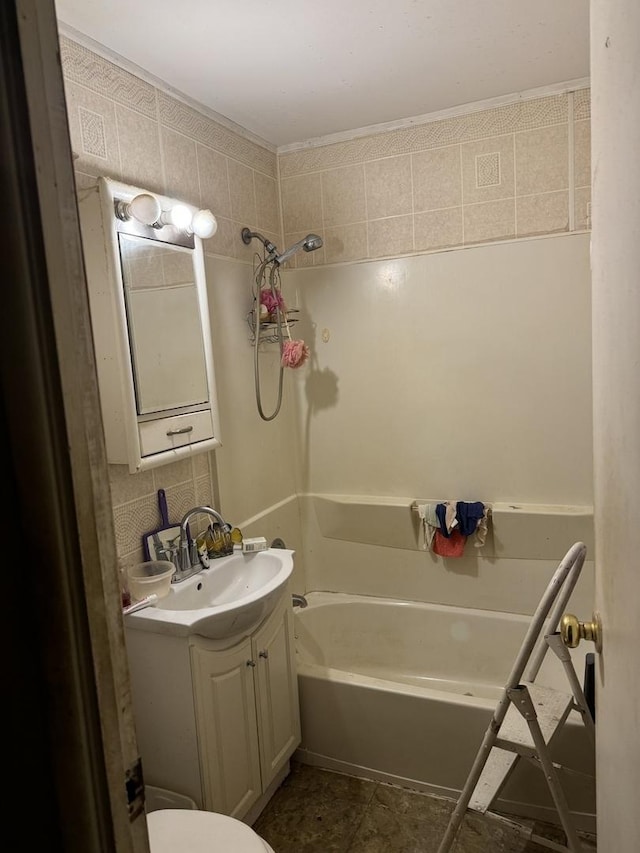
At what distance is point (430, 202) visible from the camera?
2.50 m

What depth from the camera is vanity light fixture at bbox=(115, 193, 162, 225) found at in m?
1.72

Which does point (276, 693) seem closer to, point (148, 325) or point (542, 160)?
point (148, 325)

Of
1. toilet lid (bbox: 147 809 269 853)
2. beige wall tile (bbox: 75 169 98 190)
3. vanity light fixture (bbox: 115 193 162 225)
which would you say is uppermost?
beige wall tile (bbox: 75 169 98 190)

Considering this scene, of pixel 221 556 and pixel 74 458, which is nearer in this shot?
pixel 74 458

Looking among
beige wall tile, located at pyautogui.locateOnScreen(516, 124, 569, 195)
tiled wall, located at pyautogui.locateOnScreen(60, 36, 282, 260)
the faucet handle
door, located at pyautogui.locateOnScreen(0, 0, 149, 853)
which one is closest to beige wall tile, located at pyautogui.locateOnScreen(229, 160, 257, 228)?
tiled wall, located at pyautogui.locateOnScreen(60, 36, 282, 260)

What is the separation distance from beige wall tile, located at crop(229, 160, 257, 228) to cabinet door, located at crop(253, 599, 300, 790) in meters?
1.65

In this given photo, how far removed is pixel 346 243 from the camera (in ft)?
8.79

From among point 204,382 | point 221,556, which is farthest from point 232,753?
point 204,382

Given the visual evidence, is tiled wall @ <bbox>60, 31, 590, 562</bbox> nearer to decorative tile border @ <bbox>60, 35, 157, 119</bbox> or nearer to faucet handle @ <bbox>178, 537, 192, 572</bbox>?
decorative tile border @ <bbox>60, 35, 157, 119</bbox>

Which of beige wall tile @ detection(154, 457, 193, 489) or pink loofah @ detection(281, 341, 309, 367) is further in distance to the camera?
pink loofah @ detection(281, 341, 309, 367)

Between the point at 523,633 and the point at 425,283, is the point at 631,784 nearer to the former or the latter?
the point at 523,633

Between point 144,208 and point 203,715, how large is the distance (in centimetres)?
153

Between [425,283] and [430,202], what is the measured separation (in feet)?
1.15

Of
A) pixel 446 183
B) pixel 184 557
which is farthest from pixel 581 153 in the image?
pixel 184 557
